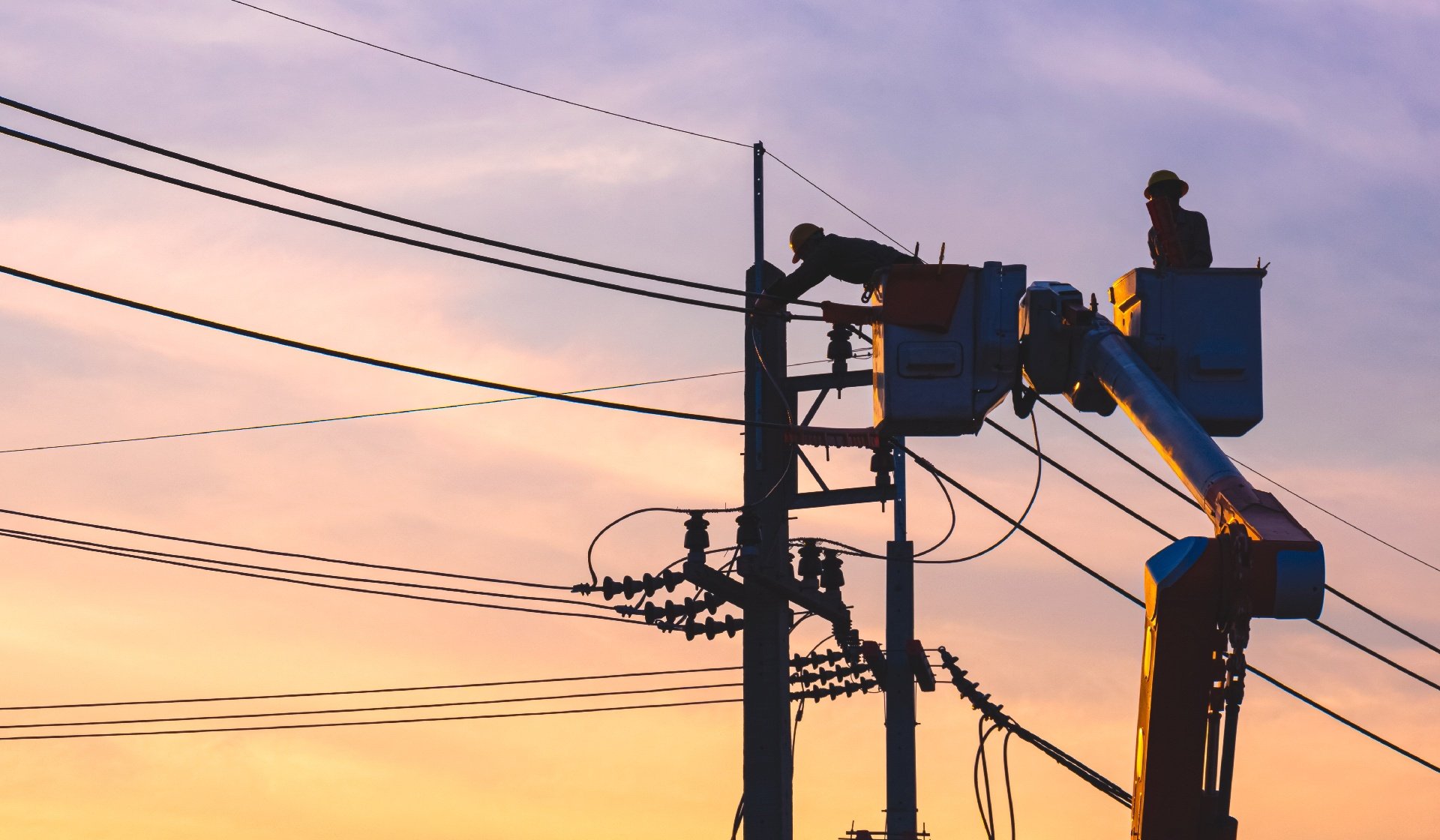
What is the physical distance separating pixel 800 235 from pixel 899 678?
20.9 ft

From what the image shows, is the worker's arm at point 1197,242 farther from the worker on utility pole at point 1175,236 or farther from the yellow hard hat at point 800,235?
the yellow hard hat at point 800,235

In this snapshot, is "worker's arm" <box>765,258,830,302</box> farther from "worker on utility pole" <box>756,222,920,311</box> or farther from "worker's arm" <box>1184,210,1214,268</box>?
"worker's arm" <box>1184,210,1214,268</box>

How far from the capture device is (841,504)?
67.8 feet

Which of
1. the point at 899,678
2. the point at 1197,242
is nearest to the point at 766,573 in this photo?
the point at 899,678

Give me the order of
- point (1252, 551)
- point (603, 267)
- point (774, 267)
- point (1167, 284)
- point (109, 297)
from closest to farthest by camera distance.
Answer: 1. point (1252, 551)
2. point (109, 297)
3. point (1167, 284)
4. point (603, 267)
5. point (774, 267)

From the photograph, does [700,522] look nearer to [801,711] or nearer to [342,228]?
[801,711]

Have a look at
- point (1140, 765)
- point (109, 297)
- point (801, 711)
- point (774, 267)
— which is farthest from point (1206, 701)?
point (801, 711)

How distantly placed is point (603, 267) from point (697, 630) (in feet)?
23.5

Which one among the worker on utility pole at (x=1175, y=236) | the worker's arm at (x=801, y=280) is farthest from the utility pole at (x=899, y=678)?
the worker on utility pole at (x=1175, y=236)

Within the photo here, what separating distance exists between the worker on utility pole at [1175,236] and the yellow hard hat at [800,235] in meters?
3.42

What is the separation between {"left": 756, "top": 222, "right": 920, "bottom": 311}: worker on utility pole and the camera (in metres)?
16.4

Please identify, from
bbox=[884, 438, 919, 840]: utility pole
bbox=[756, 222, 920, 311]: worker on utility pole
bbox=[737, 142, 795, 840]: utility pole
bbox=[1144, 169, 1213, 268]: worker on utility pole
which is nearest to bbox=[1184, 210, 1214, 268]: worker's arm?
bbox=[1144, 169, 1213, 268]: worker on utility pole

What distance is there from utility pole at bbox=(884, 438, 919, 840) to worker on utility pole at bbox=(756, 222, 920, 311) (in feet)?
14.5

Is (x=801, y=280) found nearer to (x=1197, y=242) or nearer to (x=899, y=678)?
(x=1197, y=242)
